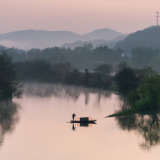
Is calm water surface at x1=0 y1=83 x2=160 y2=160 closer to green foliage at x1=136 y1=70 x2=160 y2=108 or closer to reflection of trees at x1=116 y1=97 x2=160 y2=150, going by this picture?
reflection of trees at x1=116 y1=97 x2=160 y2=150

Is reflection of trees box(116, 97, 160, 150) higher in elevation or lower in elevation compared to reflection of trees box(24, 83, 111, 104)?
lower

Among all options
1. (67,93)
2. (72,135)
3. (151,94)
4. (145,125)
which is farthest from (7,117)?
(67,93)

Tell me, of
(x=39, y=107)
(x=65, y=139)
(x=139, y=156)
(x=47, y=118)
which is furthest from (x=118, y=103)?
(x=139, y=156)

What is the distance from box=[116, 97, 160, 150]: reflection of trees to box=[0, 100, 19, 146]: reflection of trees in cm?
1785

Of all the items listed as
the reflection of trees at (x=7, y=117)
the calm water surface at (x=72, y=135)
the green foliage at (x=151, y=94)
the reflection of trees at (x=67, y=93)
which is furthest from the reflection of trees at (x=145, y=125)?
the reflection of trees at (x=67, y=93)

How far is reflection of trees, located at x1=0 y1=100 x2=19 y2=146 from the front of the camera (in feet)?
166

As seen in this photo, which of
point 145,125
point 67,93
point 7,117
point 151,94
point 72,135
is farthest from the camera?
point 67,93

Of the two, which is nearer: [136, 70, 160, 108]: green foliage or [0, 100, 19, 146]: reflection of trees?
[0, 100, 19, 146]: reflection of trees

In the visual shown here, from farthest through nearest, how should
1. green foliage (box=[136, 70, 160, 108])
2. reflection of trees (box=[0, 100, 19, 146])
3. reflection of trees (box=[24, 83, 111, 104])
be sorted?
reflection of trees (box=[24, 83, 111, 104]), green foliage (box=[136, 70, 160, 108]), reflection of trees (box=[0, 100, 19, 146])

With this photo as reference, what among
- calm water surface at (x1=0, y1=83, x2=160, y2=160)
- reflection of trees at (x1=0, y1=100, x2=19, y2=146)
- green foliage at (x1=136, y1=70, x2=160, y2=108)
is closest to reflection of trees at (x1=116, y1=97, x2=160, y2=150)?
calm water surface at (x1=0, y1=83, x2=160, y2=160)

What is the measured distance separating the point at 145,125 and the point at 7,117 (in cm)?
2538

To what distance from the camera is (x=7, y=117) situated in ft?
200

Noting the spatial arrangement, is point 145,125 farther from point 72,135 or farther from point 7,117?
point 7,117

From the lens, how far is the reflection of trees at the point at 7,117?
166ft
